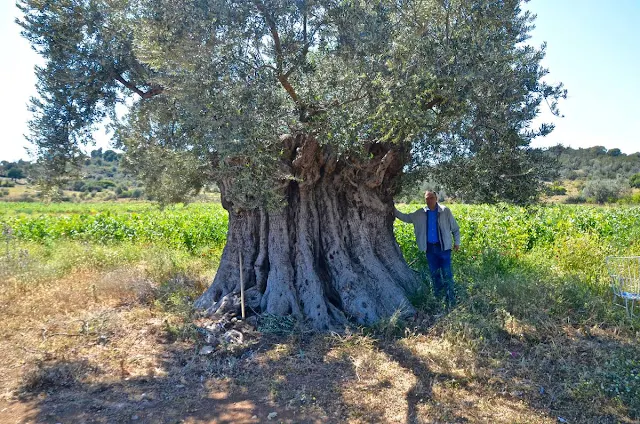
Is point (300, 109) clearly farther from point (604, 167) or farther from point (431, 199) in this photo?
point (604, 167)

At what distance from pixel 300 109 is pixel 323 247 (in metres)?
2.39

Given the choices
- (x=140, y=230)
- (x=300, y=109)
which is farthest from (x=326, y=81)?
(x=140, y=230)

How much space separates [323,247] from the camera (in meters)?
7.30

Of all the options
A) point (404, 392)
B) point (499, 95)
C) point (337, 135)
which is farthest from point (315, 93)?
point (404, 392)

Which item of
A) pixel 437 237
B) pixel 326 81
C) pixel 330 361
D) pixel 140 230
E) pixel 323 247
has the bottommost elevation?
pixel 330 361

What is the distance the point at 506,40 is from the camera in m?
5.57

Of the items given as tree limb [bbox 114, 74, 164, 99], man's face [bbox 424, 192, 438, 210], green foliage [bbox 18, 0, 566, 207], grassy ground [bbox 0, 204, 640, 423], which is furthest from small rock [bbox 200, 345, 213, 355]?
tree limb [bbox 114, 74, 164, 99]

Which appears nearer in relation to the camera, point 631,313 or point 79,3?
point 631,313

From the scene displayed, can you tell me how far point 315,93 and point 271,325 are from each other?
3.37m

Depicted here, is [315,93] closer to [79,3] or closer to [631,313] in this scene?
[79,3]

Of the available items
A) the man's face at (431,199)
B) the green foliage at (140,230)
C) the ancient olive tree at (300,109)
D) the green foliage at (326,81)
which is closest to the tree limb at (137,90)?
the ancient olive tree at (300,109)

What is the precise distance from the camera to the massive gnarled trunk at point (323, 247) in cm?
657

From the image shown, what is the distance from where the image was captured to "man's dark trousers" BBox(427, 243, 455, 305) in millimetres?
7074

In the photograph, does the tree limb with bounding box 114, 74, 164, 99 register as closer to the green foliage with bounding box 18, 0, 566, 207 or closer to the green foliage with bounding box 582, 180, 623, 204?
the green foliage with bounding box 18, 0, 566, 207
